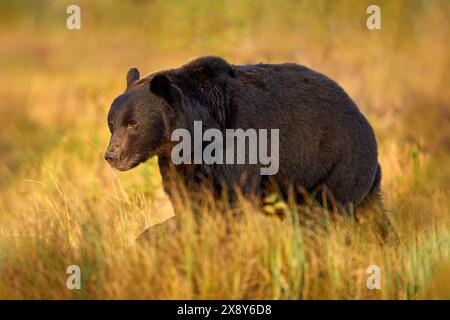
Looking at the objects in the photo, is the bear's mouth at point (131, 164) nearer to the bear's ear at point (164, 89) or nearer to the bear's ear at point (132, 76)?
the bear's ear at point (164, 89)

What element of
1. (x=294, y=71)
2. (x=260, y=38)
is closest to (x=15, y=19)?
(x=260, y=38)

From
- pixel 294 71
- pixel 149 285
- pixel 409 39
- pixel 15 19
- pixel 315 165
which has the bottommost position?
pixel 149 285

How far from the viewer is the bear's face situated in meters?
6.12

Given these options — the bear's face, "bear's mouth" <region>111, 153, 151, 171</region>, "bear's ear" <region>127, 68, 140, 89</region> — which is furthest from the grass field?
"bear's ear" <region>127, 68, 140, 89</region>

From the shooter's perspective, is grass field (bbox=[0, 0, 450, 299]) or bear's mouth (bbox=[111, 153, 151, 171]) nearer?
grass field (bbox=[0, 0, 450, 299])

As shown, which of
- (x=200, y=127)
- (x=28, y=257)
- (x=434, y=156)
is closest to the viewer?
(x=28, y=257)

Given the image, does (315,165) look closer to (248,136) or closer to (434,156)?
(248,136)

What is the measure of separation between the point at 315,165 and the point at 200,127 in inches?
38.9

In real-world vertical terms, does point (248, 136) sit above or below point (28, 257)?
above

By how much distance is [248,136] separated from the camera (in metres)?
6.43

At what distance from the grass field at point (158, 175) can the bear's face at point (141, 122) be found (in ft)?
1.67

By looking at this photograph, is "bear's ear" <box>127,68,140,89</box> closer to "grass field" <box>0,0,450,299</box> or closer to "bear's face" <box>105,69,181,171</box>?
"bear's face" <box>105,69,181,171</box>

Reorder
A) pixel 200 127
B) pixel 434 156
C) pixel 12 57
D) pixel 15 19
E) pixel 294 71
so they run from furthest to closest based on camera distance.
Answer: pixel 15 19
pixel 12 57
pixel 434 156
pixel 294 71
pixel 200 127

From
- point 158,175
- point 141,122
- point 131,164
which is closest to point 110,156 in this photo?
point 131,164
